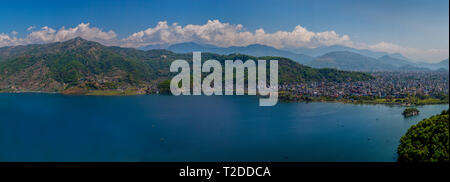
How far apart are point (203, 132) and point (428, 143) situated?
13.3 m

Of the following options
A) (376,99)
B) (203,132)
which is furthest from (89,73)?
(376,99)

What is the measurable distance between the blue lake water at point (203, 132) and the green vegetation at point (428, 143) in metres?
1.22

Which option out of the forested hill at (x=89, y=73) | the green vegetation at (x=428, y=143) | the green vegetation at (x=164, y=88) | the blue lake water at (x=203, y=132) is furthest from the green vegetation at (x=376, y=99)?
the green vegetation at (x=428, y=143)

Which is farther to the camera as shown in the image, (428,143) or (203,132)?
(203,132)

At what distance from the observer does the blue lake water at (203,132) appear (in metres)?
15.8

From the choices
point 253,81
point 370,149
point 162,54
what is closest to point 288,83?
point 253,81

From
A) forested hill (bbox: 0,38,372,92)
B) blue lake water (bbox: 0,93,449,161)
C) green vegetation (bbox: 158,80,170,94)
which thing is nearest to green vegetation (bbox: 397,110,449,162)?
blue lake water (bbox: 0,93,449,161)

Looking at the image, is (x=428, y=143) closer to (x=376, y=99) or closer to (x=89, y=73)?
(x=376, y=99)

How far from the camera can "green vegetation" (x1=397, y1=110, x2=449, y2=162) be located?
12.4 meters

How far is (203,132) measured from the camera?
2069 cm

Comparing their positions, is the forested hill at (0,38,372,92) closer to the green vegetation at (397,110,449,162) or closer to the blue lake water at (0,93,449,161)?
the blue lake water at (0,93,449,161)

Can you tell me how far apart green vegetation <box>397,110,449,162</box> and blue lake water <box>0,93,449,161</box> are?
3.99ft

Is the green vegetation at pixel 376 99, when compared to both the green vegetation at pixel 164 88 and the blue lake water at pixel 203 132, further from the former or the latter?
the green vegetation at pixel 164 88
